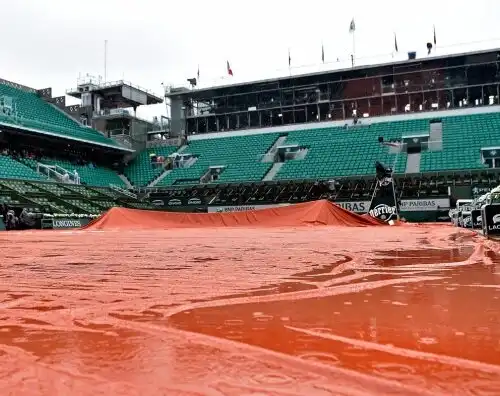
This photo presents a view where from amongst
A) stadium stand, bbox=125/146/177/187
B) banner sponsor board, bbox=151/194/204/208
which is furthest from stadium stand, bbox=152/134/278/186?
banner sponsor board, bbox=151/194/204/208

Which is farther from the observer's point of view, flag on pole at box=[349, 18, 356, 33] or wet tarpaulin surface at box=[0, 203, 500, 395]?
flag on pole at box=[349, 18, 356, 33]

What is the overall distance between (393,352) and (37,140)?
36.1 meters

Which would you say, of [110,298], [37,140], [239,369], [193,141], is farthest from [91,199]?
[239,369]

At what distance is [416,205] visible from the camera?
2606 cm

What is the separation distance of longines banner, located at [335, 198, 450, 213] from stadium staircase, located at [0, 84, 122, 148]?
800 inches

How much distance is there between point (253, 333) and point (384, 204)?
20.1 meters

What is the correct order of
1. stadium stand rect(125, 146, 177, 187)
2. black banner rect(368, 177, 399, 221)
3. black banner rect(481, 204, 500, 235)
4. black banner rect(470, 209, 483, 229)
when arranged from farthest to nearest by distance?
1. stadium stand rect(125, 146, 177, 187)
2. black banner rect(368, 177, 399, 221)
3. black banner rect(470, 209, 483, 229)
4. black banner rect(481, 204, 500, 235)

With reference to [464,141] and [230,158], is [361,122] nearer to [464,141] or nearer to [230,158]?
[464,141]

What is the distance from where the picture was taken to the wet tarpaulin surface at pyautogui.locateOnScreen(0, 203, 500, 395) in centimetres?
165

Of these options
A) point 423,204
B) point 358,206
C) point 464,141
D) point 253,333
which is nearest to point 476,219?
point 423,204

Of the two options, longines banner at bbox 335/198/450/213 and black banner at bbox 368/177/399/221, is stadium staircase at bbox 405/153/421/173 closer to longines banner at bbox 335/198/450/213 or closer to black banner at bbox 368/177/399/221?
longines banner at bbox 335/198/450/213

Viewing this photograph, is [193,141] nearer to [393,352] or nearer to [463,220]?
[463,220]

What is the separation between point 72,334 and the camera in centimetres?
239

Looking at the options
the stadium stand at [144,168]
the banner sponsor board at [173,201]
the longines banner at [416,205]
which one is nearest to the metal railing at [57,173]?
the banner sponsor board at [173,201]
